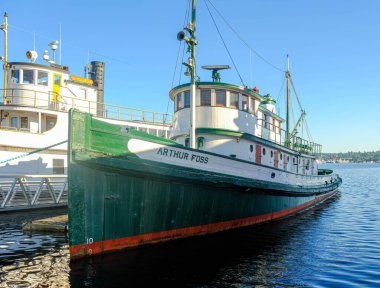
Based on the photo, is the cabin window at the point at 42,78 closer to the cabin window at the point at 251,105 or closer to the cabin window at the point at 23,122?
the cabin window at the point at 23,122

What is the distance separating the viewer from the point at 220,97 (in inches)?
526

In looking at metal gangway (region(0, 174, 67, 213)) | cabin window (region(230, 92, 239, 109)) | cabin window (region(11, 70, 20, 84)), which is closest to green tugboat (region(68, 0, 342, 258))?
cabin window (region(230, 92, 239, 109))

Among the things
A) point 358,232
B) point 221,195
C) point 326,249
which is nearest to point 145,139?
point 221,195

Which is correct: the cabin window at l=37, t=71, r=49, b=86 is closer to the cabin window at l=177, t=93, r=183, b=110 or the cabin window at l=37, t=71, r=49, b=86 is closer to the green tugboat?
the green tugboat

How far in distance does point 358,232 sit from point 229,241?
588cm

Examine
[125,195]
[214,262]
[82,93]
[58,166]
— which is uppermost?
[82,93]

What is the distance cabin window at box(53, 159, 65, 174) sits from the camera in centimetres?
1934

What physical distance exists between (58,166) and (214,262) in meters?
13.7

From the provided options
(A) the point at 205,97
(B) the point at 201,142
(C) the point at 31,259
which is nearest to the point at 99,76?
(A) the point at 205,97

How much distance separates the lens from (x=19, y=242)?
33.7 feet

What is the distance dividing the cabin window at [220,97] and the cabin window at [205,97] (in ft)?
1.05

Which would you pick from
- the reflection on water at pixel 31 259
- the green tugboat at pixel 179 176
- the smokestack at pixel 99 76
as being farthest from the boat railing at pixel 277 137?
the smokestack at pixel 99 76

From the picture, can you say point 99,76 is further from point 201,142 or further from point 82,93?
point 201,142

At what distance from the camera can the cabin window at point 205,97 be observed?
13.3m
